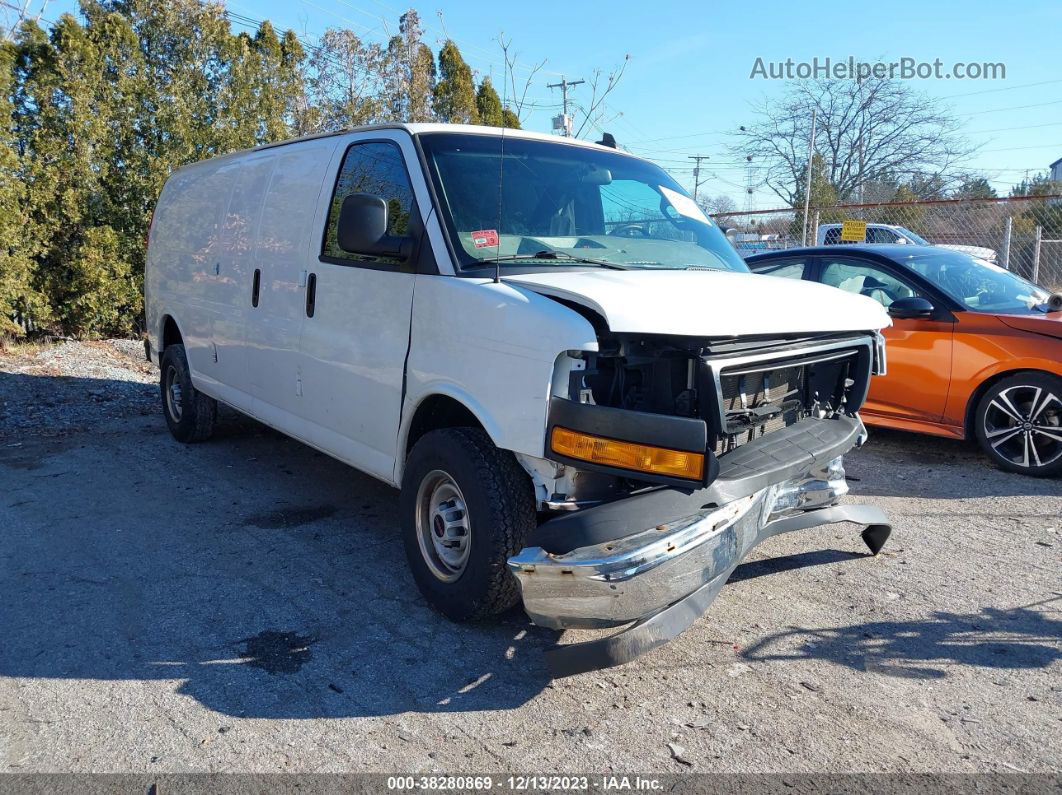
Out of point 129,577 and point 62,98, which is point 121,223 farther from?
point 129,577

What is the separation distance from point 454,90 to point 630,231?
14680 mm

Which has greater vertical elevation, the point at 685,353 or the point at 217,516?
the point at 685,353

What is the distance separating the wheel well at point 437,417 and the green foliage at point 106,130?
7.24 m

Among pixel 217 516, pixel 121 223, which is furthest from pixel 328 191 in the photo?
pixel 121 223

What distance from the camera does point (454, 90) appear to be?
699 inches

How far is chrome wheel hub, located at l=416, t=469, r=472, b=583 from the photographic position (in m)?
3.64

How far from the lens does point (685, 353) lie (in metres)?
3.12

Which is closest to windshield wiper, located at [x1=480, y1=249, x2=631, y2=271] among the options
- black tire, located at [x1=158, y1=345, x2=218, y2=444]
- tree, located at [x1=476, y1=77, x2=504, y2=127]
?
black tire, located at [x1=158, y1=345, x2=218, y2=444]

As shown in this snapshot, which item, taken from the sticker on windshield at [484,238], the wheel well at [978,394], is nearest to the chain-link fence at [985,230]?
the wheel well at [978,394]

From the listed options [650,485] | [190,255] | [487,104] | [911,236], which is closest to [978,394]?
[650,485]

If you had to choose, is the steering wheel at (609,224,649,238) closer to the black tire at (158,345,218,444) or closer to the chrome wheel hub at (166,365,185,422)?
the black tire at (158,345,218,444)

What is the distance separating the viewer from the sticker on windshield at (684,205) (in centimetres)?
477

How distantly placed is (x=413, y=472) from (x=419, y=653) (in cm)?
79

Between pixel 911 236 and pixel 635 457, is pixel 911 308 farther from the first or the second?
pixel 911 236
